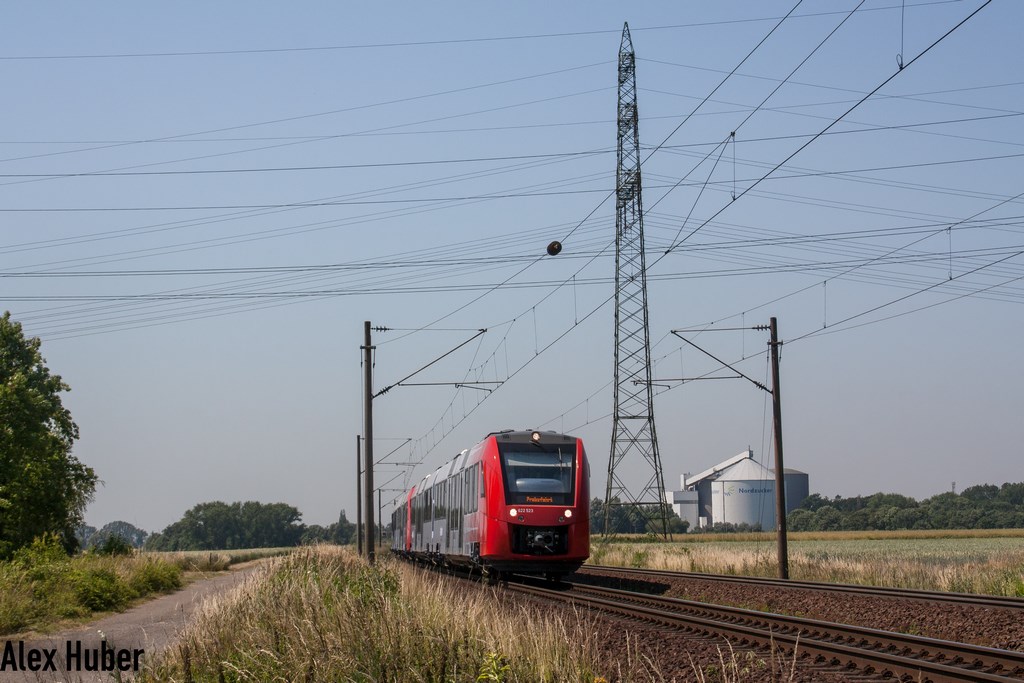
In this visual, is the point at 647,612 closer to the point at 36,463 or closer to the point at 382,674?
the point at 382,674

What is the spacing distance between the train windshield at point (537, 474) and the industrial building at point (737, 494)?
109279 millimetres

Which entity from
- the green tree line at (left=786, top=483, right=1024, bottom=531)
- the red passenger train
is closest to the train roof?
the red passenger train

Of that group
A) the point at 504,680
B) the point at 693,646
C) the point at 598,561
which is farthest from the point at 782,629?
the point at 598,561

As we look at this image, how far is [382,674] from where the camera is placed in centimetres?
973

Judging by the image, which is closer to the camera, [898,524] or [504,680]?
[504,680]

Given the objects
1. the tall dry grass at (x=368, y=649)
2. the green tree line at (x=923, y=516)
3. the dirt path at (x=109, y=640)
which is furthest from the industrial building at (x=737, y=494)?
the tall dry grass at (x=368, y=649)

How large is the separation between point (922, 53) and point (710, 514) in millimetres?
135727

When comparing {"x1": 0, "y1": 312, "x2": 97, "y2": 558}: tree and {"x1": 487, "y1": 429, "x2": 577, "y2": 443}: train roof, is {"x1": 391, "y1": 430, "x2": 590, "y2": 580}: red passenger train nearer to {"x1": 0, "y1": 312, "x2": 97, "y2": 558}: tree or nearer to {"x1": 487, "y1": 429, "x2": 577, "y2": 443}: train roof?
{"x1": 487, "y1": 429, "x2": 577, "y2": 443}: train roof

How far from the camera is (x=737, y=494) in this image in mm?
140250

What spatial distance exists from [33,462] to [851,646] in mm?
39275

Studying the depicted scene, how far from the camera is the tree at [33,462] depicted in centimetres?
4291

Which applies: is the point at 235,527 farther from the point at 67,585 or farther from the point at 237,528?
the point at 67,585

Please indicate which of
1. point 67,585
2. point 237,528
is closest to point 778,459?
point 67,585

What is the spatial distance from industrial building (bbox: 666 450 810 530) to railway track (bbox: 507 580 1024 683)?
382ft
